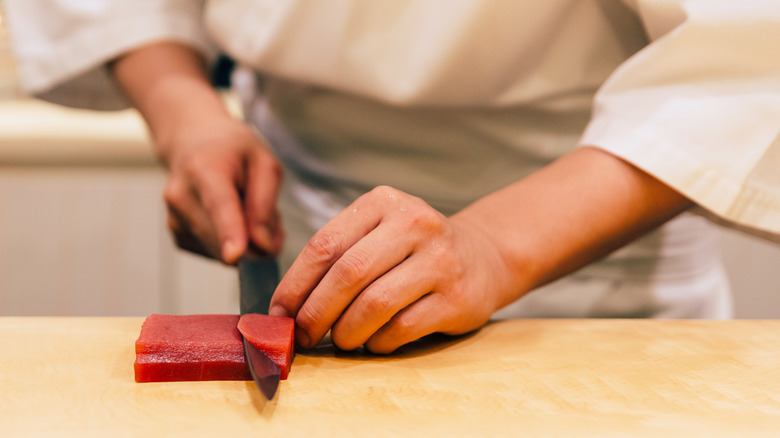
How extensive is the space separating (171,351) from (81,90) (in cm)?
75

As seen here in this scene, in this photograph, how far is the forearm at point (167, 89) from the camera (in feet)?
2.85

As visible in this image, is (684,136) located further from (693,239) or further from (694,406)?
(693,239)

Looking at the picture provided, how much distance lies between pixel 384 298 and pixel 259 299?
16cm

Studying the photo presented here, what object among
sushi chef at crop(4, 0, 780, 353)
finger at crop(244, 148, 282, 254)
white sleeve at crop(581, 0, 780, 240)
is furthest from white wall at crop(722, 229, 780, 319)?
finger at crop(244, 148, 282, 254)

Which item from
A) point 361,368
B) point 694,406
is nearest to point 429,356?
point 361,368

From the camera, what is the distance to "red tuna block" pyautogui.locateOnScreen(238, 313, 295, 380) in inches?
17.6

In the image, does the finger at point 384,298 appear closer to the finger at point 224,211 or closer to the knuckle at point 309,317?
the knuckle at point 309,317

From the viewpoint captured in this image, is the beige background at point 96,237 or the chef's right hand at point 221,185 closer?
the chef's right hand at point 221,185

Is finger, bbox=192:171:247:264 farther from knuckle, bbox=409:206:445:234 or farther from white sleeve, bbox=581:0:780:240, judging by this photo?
white sleeve, bbox=581:0:780:240

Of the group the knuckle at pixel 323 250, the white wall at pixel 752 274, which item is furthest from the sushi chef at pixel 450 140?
the white wall at pixel 752 274

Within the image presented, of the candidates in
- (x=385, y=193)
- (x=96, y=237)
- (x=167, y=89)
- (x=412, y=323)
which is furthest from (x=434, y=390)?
(x=96, y=237)

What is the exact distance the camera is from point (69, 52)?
94 centimetres

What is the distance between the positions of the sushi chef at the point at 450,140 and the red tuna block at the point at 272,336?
0.02 m

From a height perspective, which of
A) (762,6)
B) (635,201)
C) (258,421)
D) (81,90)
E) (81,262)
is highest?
(762,6)
